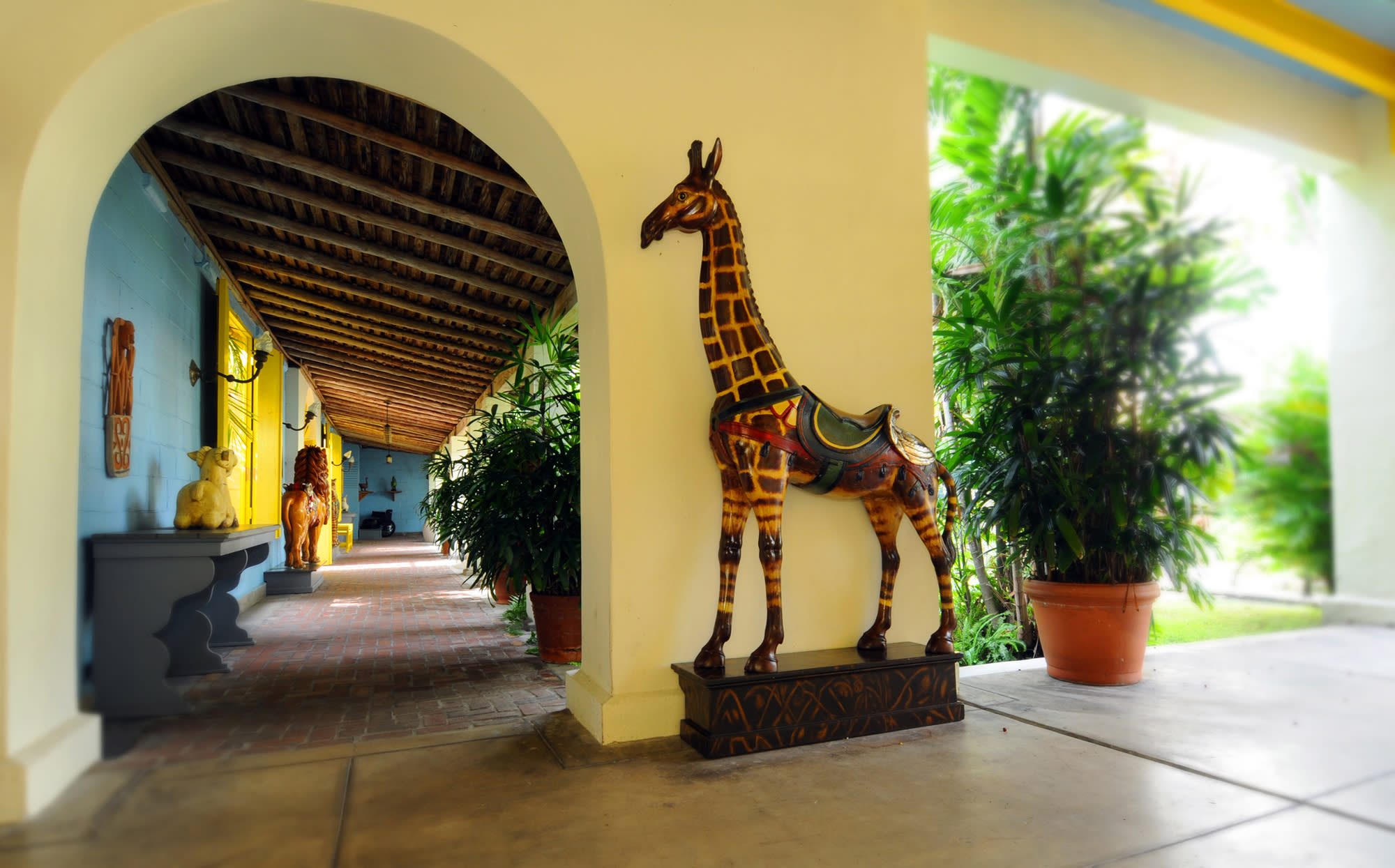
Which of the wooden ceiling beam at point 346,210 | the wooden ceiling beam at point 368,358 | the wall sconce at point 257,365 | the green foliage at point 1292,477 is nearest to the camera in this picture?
the green foliage at point 1292,477

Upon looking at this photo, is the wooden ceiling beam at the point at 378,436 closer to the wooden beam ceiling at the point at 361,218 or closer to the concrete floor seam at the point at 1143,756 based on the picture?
the wooden beam ceiling at the point at 361,218

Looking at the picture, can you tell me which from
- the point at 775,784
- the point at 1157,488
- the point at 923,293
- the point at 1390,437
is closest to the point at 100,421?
the point at 775,784

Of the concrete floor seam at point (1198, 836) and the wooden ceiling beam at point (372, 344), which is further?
the wooden ceiling beam at point (372, 344)

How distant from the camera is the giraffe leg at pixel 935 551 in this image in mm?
2678

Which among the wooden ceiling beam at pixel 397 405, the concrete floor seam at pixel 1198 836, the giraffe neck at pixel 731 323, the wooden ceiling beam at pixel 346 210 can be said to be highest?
the wooden ceiling beam at pixel 346 210

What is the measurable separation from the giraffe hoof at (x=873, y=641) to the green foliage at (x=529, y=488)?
65.1 inches

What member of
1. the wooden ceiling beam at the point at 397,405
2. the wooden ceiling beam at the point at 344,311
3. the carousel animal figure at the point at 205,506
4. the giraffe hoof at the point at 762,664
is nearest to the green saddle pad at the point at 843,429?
the giraffe hoof at the point at 762,664

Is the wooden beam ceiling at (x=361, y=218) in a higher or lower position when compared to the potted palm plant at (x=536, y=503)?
higher

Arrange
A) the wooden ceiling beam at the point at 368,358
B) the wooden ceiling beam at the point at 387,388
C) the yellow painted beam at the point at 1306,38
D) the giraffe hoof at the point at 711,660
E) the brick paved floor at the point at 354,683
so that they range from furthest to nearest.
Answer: the wooden ceiling beam at the point at 387,388 → the wooden ceiling beam at the point at 368,358 → the brick paved floor at the point at 354,683 → the giraffe hoof at the point at 711,660 → the yellow painted beam at the point at 1306,38

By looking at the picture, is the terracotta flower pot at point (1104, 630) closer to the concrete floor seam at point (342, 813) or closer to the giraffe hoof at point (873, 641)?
the giraffe hoof at point (873, 641)

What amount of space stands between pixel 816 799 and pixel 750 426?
42.4 inches

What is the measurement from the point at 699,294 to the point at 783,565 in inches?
39.5

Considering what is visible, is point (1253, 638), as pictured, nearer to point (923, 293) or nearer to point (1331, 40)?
point (923, 293)

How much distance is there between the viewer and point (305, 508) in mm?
7414
